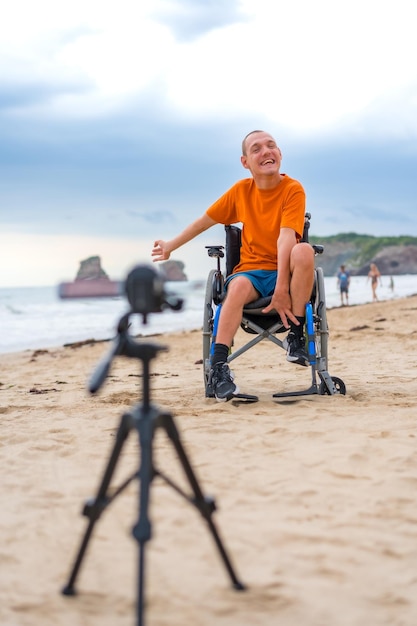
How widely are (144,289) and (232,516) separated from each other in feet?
4.19

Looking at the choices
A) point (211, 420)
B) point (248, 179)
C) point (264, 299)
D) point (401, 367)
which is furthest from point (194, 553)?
point (401, 367)

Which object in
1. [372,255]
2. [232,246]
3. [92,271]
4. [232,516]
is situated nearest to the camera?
[92,271]

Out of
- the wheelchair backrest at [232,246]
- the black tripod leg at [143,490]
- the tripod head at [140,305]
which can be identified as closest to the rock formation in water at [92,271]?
the tripod head at [140,305]

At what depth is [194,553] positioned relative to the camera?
7.73 ft

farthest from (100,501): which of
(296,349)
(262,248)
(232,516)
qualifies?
(262,248)

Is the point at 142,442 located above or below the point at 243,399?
above

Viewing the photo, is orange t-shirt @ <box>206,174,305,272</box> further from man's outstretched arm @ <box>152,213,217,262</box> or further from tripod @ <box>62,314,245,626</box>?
tripod @ <box>62,314,245,626</box>

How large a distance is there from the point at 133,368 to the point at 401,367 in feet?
9.96

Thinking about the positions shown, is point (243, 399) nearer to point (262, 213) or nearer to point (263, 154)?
point (262, 213)

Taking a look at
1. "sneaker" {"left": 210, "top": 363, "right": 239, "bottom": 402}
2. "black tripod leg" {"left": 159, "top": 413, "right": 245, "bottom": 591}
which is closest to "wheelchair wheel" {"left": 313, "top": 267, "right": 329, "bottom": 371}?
"sneaker" {"left": 210, "top": 363, "right": 239, "bottom": 402}

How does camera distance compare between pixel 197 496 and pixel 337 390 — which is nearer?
pixel 197 496

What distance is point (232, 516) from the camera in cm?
265

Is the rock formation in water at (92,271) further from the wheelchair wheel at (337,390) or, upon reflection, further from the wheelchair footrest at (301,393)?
the wheelchair wheel at (337,390)

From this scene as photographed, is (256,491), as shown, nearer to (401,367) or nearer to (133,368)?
(401,367)
